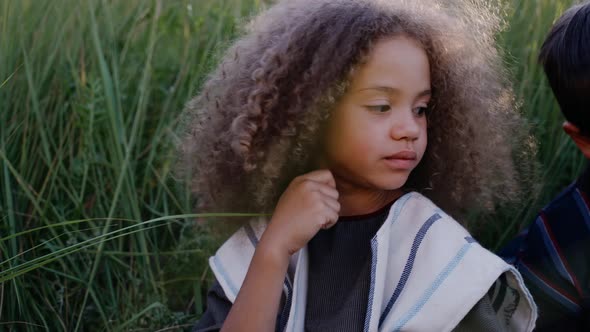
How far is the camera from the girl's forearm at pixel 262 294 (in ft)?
5.99

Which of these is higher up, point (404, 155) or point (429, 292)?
point (404, 155)

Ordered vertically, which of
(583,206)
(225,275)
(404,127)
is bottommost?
(225,275)

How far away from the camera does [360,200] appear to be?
1984 millimetres

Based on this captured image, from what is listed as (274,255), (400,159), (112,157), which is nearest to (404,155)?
(400,159)

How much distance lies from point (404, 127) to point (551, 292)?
60cm

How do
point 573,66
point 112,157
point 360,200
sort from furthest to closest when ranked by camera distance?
point 112,157 → point 573,66 → point 360,200

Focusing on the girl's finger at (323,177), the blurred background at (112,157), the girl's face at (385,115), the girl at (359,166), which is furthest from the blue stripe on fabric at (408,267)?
the blurred background at (112,157)

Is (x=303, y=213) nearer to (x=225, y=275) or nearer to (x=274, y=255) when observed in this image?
(x=274, y=255)

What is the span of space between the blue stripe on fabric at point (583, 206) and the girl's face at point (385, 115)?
48 cm

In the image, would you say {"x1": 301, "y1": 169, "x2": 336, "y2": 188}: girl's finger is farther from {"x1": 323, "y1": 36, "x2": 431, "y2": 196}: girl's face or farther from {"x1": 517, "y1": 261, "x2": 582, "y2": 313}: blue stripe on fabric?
{"x1": 517, "y1": 261, "x2": 582, "y2": 313}: blue stripe on fabric

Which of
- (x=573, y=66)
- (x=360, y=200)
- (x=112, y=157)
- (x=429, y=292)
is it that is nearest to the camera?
(x=429, y=292)

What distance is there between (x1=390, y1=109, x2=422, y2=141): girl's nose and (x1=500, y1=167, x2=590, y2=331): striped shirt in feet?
1.75

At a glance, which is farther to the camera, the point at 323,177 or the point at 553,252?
the point at 553,252

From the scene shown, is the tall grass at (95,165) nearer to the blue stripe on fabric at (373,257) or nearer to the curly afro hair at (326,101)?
the curly afro hair at (326,101)
